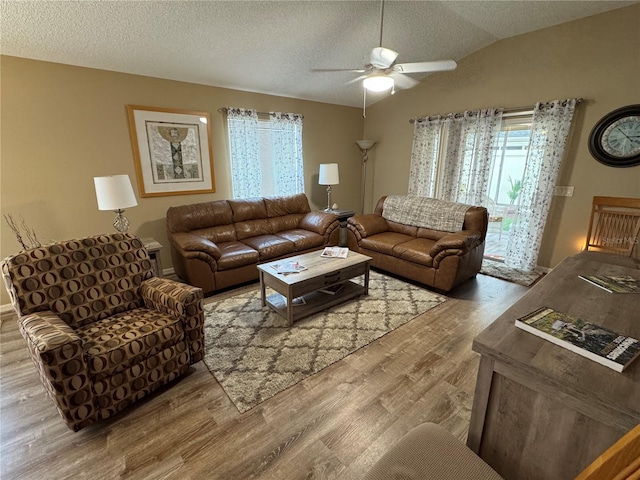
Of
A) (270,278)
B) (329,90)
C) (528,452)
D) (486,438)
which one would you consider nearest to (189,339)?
(270,278)

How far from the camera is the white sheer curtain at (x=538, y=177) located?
361 centimetres

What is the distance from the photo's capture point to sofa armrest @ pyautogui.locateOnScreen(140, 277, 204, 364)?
6.62ft

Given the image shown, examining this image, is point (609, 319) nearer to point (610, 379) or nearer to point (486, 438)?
point (610, 379)

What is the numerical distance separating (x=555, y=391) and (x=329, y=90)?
477 centimetres

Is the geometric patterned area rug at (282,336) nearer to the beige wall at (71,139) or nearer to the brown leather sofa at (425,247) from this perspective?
the brown leather sofa at (425,247)

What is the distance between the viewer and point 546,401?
949 mm

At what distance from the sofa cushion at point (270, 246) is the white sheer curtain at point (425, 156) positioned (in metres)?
2.54

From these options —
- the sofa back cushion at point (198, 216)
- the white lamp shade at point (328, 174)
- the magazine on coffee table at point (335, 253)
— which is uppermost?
the white lamp shade at point (328, 174)

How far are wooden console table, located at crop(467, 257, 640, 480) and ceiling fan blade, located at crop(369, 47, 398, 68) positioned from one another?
2.16m

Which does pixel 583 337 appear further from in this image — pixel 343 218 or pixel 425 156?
pixel 425 156

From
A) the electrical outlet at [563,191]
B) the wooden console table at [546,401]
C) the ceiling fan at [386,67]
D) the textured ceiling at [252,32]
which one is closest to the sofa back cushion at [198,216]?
the textured ceiling at [252,32]

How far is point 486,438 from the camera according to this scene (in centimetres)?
110

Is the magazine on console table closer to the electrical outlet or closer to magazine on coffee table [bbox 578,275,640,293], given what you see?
magazine on coffee table [bbox 578,275,640,293]

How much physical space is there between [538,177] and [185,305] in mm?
4353
